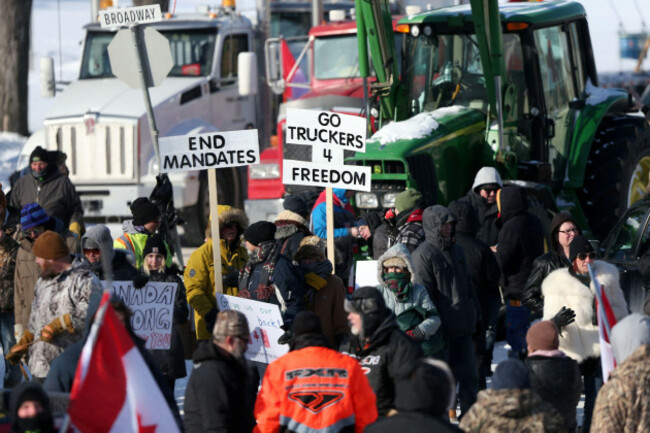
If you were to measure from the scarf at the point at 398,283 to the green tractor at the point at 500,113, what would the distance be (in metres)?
3.78

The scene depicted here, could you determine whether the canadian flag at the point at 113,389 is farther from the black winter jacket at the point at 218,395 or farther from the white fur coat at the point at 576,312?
the white fur coat at the point at 576,312

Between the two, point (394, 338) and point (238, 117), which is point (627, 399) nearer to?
point (394, 338)

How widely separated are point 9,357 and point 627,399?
3.85 metres

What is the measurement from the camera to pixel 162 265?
8836 millimetres

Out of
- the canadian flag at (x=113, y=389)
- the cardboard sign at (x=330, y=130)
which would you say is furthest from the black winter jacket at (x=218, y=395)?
the cardboard sign at (x=330, y=130)

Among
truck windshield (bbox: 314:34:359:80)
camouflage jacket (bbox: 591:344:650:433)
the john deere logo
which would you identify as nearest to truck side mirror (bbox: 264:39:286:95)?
truck windshield (bbox: 314:34:359:80)

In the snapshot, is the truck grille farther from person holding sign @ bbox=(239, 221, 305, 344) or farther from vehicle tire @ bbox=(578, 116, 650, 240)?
person holding sign @ bbox=(239, 221, 305, 344)

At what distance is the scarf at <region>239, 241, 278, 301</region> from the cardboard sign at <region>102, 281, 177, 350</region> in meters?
0.46

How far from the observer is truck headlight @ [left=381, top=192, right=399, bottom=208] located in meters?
11.8

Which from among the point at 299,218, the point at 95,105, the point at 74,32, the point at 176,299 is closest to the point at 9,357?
the point at 176,299

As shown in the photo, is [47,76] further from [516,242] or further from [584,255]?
[584,255]

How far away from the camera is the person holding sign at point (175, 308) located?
28.1ft

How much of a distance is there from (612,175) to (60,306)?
7105 millimetres

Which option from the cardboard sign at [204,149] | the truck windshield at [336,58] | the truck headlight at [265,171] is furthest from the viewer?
the truck windshield at [336,58]
